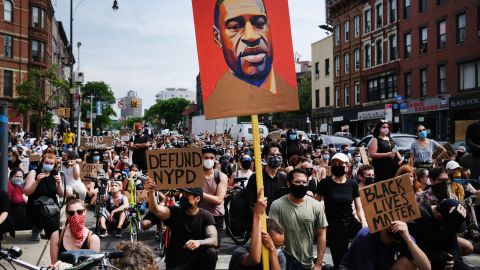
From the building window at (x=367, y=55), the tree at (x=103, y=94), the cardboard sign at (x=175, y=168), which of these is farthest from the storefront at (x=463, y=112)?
the tree at (x=103, y=94)

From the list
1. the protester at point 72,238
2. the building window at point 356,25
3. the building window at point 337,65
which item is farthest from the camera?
the building window at point 337,65

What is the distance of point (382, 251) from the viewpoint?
4.59 meters

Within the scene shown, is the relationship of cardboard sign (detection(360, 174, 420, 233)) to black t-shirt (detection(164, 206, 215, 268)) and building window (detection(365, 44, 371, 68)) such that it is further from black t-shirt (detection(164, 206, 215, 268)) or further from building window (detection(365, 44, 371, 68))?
building window (detection(365, 44, 371, 68))

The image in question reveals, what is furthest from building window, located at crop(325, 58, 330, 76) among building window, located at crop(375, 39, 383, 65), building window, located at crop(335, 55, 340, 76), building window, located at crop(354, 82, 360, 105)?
building window, located at crop(375, 39, 383, 65)

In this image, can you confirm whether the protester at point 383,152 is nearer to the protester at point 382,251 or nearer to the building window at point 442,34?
the protester at point 382,251

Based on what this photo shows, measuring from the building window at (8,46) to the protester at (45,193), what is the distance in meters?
45.5

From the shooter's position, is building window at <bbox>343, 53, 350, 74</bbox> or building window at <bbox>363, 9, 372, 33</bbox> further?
building window at <bbox>343, 53, 350, 74</bbox>

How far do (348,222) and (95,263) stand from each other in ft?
13.0

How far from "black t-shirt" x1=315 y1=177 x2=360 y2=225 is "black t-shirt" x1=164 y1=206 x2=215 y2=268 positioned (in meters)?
1.95

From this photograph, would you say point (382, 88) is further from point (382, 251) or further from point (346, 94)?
point (382, 251)

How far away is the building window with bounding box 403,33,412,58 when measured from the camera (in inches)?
1545

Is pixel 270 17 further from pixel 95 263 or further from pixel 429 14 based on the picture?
pixel 429 14

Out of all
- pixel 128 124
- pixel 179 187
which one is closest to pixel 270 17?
pixel 179 187

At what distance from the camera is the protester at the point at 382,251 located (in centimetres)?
444
